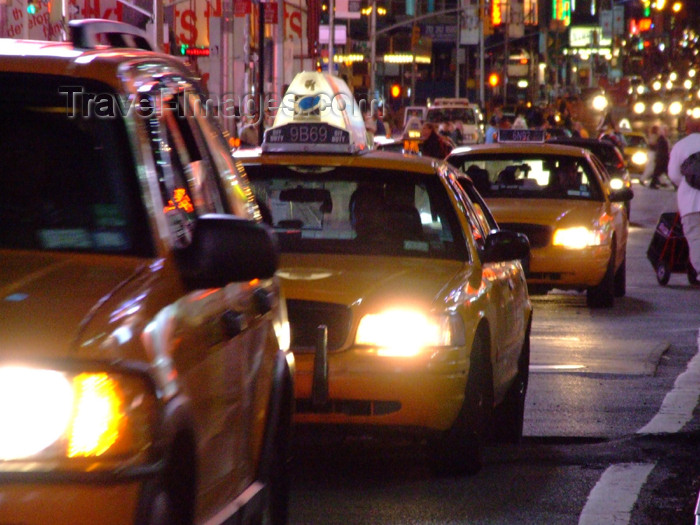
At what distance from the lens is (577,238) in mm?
15273

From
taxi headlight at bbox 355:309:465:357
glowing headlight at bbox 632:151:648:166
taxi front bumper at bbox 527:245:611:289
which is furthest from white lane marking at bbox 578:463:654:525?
glowing headlight at bbox 632:151:648:166

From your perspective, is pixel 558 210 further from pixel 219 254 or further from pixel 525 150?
pixel 219 254

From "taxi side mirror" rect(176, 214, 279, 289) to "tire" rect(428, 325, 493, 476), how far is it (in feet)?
10.8

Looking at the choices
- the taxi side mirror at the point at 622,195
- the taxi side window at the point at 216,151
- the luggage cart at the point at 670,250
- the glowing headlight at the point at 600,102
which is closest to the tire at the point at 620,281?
the luggage cart at the point at 670,250

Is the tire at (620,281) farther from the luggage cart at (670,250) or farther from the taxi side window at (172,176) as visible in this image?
the taxi side window at (172,176)

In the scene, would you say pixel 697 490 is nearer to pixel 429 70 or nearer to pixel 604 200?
pixel 604 200

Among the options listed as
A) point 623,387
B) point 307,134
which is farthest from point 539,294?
point 307,134

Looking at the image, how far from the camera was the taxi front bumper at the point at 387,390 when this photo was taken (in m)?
6.77

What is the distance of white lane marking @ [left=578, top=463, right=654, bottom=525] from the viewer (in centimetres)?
639

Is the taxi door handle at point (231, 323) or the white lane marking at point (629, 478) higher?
the taxi door handle at point (231, 323)

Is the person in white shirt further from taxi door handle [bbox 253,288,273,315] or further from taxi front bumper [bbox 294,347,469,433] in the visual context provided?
taxi door handle [bbox 253,288,273,315]

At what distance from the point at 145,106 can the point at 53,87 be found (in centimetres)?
26

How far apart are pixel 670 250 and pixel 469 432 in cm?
1107

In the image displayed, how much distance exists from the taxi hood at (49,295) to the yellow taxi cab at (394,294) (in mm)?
3267
